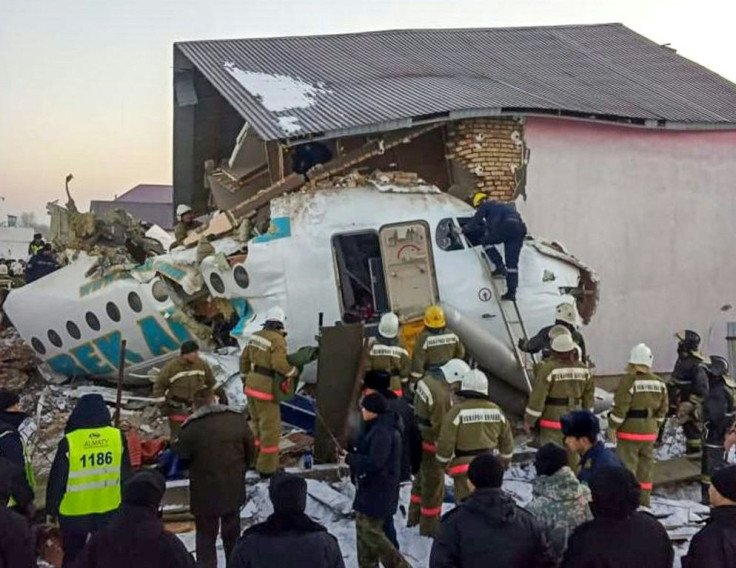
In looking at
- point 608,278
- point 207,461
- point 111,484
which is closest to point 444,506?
point 207,461

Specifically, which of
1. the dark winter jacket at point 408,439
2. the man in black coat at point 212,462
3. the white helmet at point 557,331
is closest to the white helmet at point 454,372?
the dark winter jacket at point 408,439

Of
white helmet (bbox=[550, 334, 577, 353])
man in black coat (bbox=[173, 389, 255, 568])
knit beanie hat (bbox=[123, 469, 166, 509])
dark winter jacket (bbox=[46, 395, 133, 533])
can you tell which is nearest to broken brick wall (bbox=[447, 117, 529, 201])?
white helmet (bbox=[550, 334, 577, 353])

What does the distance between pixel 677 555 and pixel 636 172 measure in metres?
8.95

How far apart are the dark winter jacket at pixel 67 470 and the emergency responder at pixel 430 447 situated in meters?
2.62

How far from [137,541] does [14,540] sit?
776 millimetres

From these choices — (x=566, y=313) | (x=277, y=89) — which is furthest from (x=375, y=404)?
(x=277, y=89)

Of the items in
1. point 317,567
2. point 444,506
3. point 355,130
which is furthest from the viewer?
point 355,130

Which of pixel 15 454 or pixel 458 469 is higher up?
pixel 15 454

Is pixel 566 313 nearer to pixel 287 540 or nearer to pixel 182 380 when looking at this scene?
pixel 182 380

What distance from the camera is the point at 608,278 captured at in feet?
45.5

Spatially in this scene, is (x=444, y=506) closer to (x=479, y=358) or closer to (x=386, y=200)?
(x=479, y=358)

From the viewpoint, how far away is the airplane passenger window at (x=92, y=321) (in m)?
10.7

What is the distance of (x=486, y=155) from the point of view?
11.7 m

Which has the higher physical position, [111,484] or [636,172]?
[636,172]
